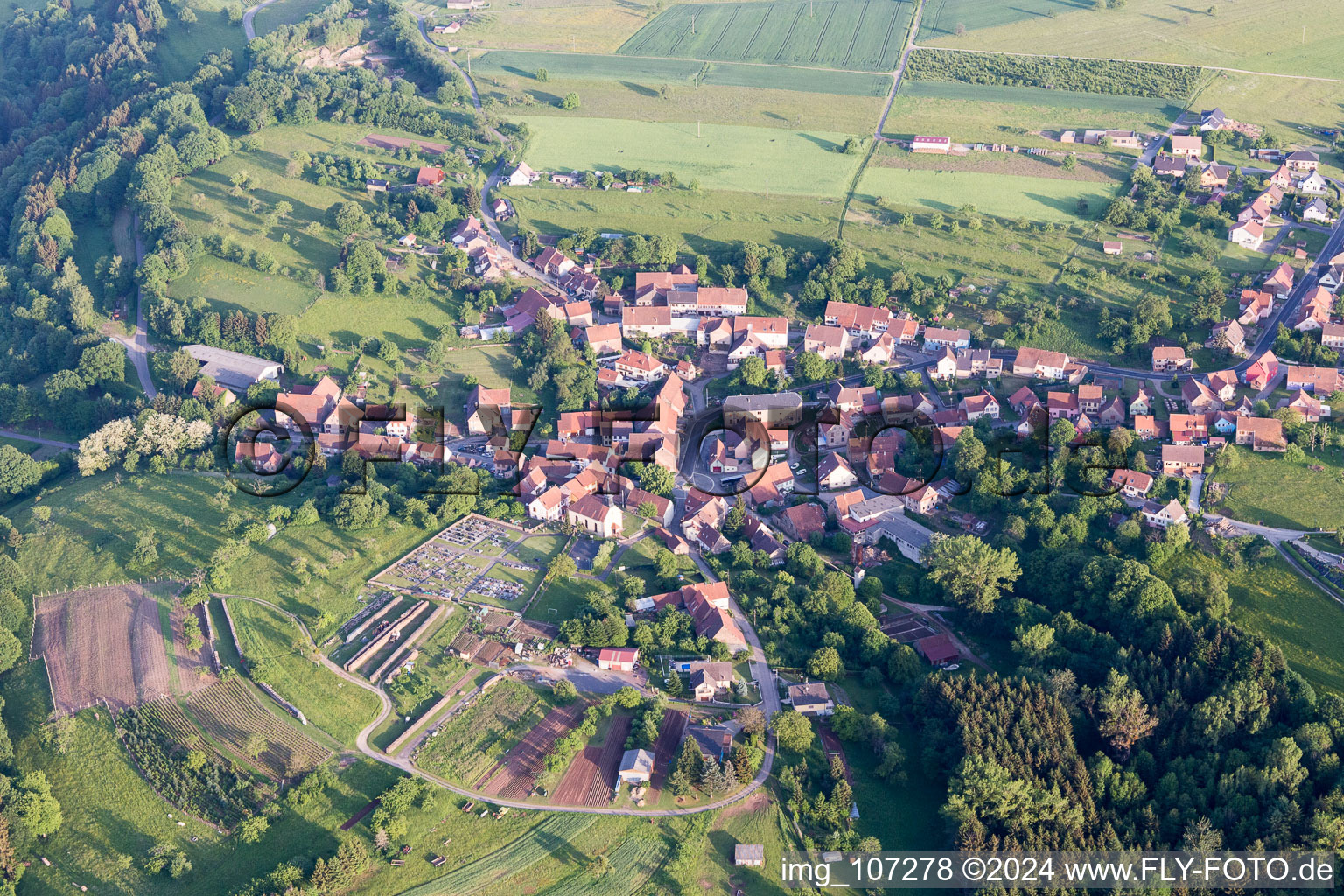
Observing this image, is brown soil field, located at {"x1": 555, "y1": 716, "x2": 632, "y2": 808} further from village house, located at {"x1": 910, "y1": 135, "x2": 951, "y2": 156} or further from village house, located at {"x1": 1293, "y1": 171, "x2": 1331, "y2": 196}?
village house, located at {"x1": 1293, "y1": 171, "x2": 1331, "y2": 196}

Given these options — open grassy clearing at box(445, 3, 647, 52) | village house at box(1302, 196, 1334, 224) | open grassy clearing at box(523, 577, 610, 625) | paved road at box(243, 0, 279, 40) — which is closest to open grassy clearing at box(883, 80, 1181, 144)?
village house at box(1302, 196, 1334, 224)

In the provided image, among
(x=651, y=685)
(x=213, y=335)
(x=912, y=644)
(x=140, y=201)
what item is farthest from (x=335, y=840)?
(x=140, y=201)

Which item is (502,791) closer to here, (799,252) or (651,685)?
(651,685)

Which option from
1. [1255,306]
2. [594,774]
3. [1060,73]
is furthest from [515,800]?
[1060,73]

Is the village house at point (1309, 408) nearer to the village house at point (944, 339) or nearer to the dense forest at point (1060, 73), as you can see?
the village house at point (944, 339)

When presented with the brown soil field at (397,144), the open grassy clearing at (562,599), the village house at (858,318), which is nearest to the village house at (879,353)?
the village house at (858,318)

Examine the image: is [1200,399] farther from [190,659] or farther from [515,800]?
[190,659]
